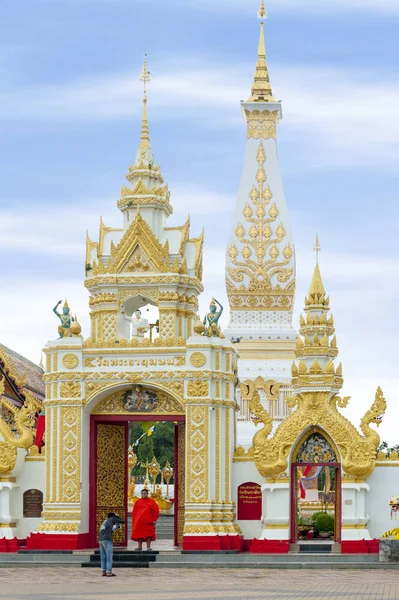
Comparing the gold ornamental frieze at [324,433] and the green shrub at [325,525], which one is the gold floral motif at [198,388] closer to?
the gold ornamental frieze at [324,433]

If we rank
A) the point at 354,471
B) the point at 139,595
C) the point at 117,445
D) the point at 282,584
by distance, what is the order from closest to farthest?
the point at 139,595 < the point at 282,584 < the point at 354,471 < the point at 117,445

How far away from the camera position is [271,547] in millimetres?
28469

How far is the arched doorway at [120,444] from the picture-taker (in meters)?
A: 29.8

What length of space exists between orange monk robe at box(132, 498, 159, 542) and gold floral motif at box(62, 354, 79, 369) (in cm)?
320

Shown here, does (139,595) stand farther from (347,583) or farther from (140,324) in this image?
(140,324)

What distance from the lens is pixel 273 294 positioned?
167ft

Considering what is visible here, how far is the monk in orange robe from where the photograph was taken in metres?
28.6

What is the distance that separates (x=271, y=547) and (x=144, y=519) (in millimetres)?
2651

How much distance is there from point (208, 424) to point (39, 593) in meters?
7.96

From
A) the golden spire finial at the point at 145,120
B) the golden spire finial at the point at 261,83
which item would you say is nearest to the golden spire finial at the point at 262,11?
the golden spire finial at the point at 261,83

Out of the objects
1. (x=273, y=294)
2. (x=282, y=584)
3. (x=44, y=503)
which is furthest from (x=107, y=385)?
(x=273, y=294)

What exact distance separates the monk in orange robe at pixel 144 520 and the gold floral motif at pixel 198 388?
2234 mm

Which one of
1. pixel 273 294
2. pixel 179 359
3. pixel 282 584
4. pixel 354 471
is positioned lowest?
pixel 282 584

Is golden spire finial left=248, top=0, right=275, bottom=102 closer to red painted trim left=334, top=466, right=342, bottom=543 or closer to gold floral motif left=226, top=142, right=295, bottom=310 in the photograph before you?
gold floral motif left=226, top=142, right=295, bottom=310
